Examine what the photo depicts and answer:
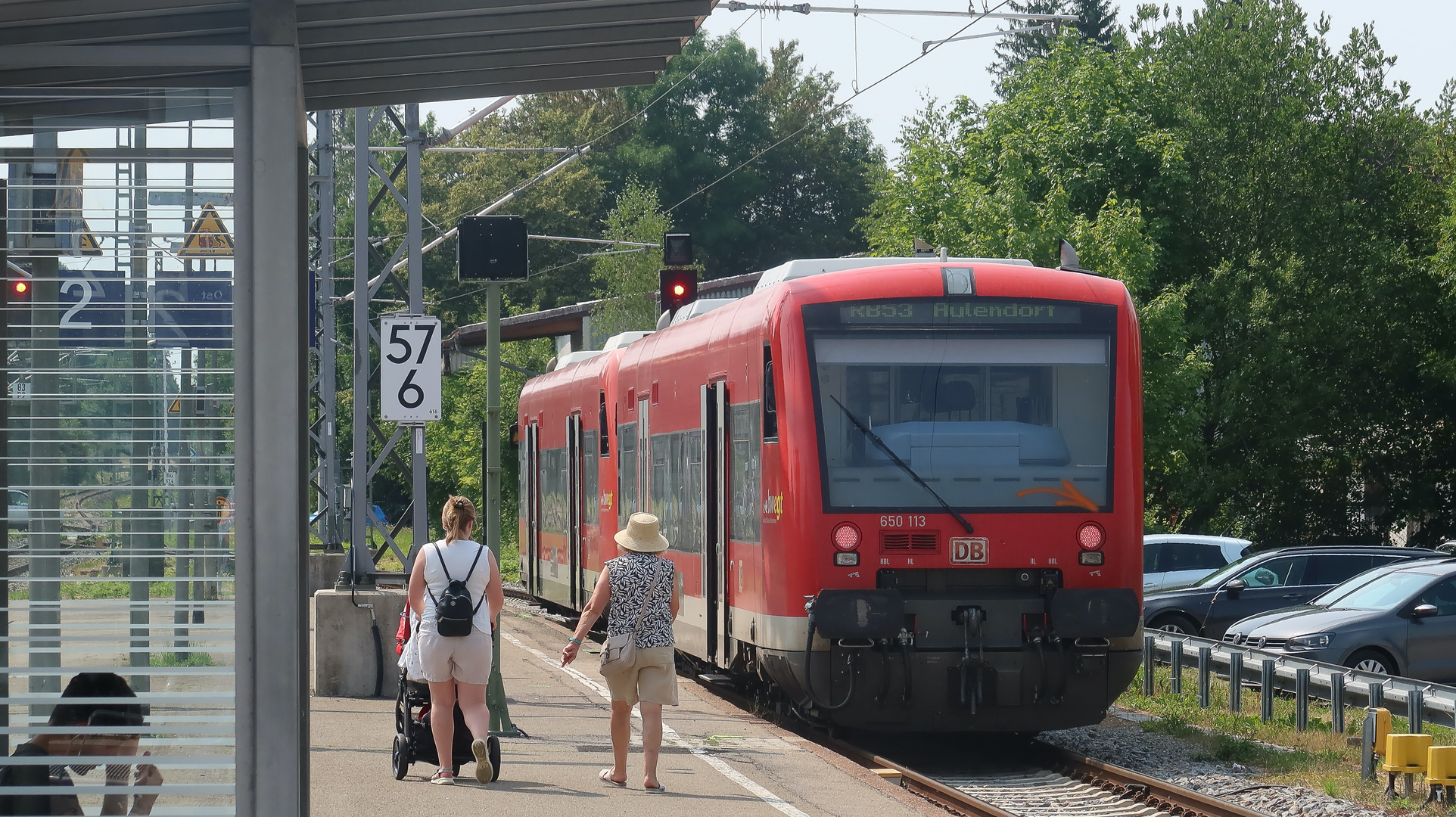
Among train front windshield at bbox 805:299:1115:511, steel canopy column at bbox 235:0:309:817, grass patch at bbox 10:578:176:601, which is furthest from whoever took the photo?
train front windshield at bbox 805:299:1115:511

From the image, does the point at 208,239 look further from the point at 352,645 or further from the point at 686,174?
the point at 686,174

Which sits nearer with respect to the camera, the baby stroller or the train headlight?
the baby stroller

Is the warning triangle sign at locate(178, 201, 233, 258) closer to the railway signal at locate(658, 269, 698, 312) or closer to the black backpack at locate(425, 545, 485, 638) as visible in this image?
the black backpack at locate(425, 545, 485, 638)

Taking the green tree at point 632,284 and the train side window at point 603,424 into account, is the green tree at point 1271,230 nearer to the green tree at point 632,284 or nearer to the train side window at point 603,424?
the green tree at point 632,284

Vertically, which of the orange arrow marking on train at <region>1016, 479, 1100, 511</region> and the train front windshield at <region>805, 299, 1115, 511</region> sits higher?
the train front windshield at <region>805, 299, 1115, 511</region>

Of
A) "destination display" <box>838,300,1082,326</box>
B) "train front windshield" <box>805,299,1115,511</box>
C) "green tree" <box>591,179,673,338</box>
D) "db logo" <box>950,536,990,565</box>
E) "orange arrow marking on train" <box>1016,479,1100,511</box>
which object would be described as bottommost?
"db logo" <box>950,536,990,565</box>

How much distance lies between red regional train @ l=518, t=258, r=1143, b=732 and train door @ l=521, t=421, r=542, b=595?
41.7 feet

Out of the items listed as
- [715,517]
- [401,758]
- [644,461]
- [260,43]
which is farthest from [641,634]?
[644,461]

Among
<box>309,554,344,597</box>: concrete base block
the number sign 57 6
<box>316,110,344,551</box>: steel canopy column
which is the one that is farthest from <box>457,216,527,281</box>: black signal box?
<box>309,554,344,597</box>: concrete base block

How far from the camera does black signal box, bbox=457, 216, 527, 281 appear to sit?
1233 centimetres

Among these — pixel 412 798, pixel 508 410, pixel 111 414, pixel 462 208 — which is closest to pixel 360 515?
pixel 412 798

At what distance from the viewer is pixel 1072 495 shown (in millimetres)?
12188

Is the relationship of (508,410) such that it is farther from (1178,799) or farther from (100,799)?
(100,799)

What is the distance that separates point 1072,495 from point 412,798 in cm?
510
